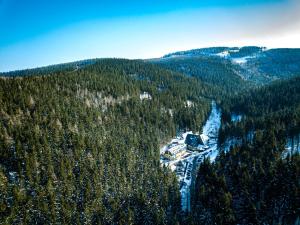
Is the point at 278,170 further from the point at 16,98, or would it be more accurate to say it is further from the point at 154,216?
the point at 16,98

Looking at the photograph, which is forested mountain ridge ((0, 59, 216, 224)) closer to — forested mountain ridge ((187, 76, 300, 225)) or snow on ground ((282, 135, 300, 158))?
forested mountain ridge ((187, 76, 300, 225))

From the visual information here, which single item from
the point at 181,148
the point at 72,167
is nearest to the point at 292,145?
the point at 181,148

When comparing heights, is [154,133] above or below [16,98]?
below

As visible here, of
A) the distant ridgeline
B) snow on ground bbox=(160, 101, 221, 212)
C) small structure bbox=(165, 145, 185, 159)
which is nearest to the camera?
the distant ridgeline

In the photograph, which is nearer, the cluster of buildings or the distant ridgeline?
the distant ridgeline

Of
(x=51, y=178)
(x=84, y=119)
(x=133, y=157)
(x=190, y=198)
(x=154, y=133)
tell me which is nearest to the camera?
(x=51, y=178)

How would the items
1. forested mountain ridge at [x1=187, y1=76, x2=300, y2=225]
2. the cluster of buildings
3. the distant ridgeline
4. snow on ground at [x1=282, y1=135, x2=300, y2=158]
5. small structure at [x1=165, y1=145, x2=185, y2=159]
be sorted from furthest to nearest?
the cluster of buildings
small structure at [x1=165, y1=145, x2=185, y2=159]
snow on ground at [x1=282, y1=135, x2=300, y2=158]
the distant ridgeline
forested mountain ridge at [x1=187, y1=76, x2=300, y2=225]

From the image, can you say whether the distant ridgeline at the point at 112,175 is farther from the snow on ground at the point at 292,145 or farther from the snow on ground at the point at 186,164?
the snow on ground at the point at 186,164

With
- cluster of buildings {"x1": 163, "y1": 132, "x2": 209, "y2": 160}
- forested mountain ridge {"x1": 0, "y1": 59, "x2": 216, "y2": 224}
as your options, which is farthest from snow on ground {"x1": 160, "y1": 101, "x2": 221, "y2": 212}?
forested mountain ridge {"x1": 0, "y1": 59, "x2": 216, "y2": 224}

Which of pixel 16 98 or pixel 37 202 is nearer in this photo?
pixel 37 202

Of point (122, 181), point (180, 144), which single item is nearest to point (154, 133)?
point (180, 144)

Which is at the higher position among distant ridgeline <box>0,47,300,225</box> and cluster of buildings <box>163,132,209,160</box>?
distant ridgeline <box>0,47,300,225</box>
